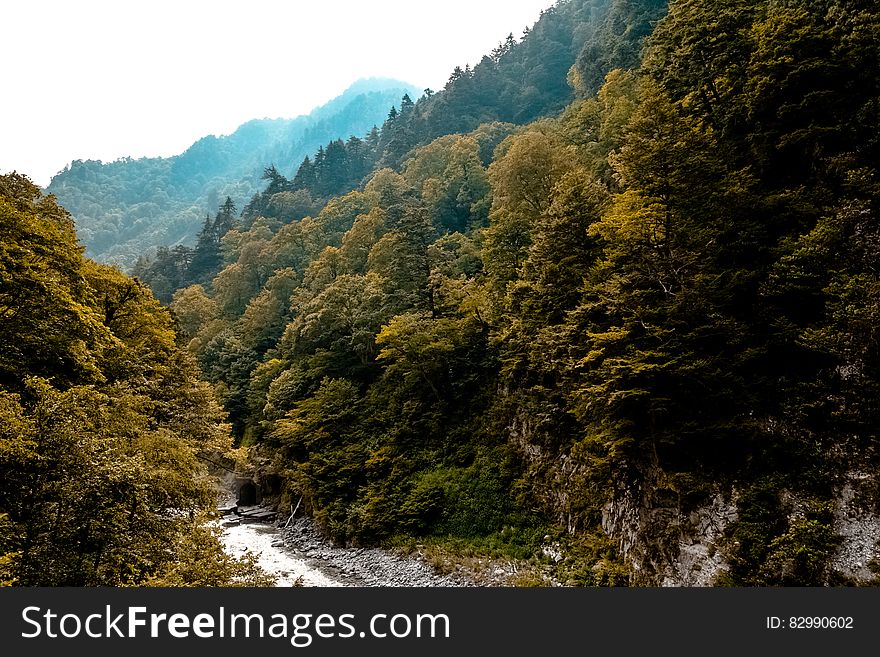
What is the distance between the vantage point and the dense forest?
10.7 m

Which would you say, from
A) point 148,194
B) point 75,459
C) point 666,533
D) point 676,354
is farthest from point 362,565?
point 148,194

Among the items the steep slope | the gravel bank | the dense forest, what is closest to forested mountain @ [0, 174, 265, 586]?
the dense forest

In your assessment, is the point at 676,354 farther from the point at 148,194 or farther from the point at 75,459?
the point at 148,194

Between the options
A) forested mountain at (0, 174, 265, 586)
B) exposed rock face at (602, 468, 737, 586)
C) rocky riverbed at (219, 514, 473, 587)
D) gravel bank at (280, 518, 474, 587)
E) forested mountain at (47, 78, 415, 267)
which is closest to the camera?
forested mountain at (0, 174, 265, 586)

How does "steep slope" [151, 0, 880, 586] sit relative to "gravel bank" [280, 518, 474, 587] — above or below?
above

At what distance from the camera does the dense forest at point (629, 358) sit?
35.1 feet

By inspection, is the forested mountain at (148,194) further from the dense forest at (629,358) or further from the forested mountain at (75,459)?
the forested mountain at (75,459)

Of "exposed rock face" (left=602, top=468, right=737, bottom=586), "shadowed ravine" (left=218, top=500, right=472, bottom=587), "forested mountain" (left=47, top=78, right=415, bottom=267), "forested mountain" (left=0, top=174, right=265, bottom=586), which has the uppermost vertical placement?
"forested mountain" (left=47, top=78, right=415, bottom=267)

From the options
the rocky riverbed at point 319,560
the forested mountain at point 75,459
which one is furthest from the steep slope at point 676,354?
the forested mountain at point 75,459

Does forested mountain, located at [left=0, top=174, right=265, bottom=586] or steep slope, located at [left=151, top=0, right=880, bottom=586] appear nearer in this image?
forested mountain, located at [left=0, top=174, right=265, bottom=586]

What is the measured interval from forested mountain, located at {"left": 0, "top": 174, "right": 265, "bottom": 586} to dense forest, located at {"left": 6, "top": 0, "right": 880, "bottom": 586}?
0.35ft

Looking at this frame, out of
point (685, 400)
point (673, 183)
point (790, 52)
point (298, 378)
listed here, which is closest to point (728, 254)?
point (673, 183)

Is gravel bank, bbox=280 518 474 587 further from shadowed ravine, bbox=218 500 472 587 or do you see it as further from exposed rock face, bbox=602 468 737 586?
exposed rock face, bbox=602 468 737 586

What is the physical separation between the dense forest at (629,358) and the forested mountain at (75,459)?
107mm
